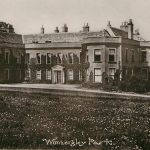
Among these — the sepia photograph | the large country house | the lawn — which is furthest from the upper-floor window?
the lawn

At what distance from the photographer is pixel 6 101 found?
1288 centimetres

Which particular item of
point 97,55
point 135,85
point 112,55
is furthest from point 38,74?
point 135,85

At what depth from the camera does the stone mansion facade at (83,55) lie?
82.3ft

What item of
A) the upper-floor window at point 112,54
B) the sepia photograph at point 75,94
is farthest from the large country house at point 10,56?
the upper-floor window at point 112,54

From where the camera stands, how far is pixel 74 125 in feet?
32.1

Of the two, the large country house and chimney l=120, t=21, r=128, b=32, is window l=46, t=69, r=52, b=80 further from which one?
chimney l=120, t=21, r=128, b=32

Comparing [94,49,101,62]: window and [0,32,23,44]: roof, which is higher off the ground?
[0,32,23,44]: roof

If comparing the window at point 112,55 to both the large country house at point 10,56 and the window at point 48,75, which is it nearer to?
the window at point 48,75

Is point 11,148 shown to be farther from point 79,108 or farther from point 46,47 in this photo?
point 46,47

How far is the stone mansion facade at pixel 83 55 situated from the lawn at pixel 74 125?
12.4m

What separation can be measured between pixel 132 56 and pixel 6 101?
15.4 meters

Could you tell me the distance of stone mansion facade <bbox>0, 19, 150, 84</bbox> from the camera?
25.1 m

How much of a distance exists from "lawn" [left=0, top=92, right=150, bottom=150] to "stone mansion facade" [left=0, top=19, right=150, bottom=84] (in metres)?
12.4

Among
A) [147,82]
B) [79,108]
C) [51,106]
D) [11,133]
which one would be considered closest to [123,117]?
[79,108]
